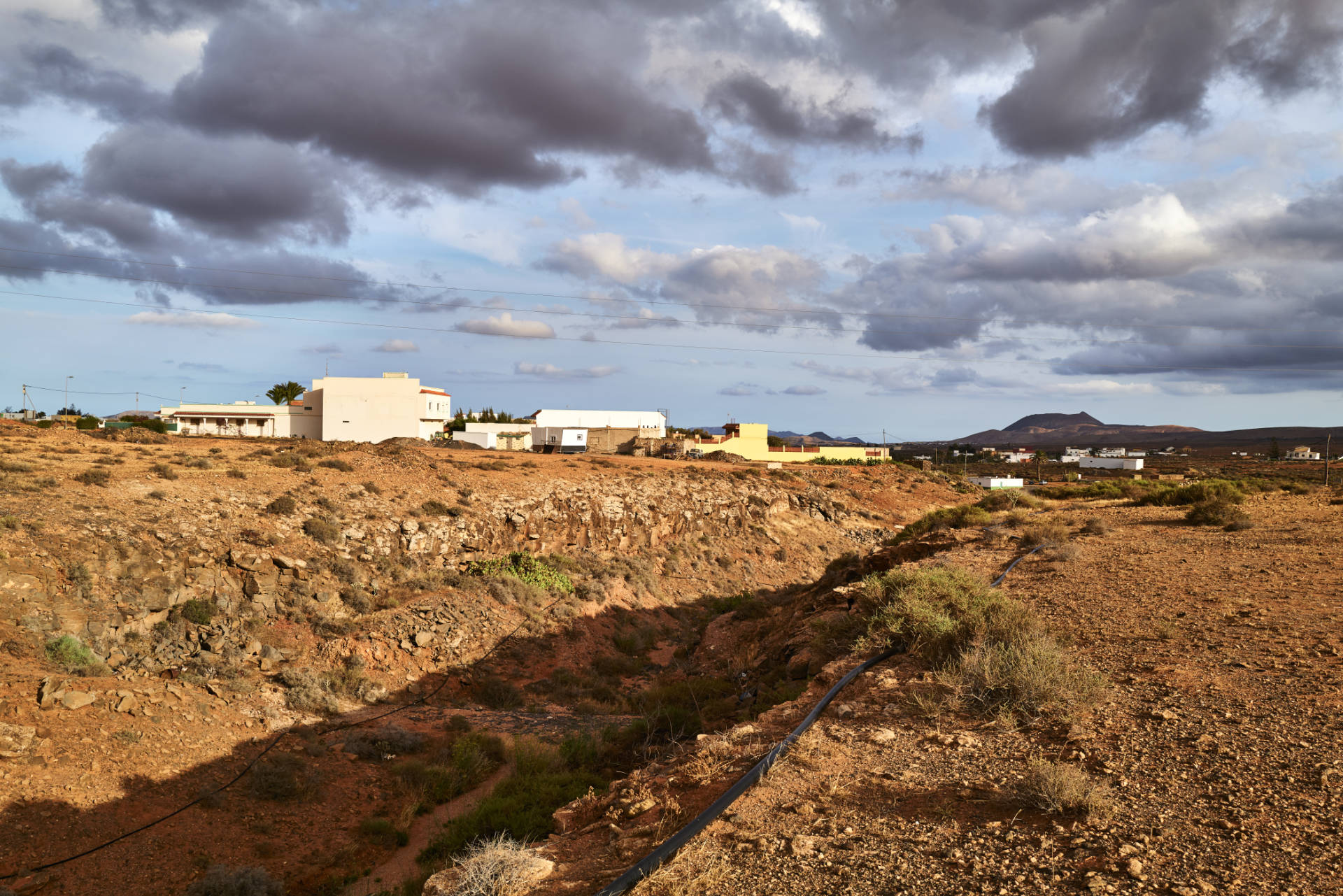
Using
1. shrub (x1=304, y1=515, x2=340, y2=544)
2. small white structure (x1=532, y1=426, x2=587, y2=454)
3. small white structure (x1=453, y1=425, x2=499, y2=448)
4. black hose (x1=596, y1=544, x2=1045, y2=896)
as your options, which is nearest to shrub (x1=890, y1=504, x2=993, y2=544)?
black hose (x1=596, y1=544, x2=1045, y2=896)

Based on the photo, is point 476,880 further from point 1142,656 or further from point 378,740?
point 378,740

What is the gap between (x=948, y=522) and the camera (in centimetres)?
2562

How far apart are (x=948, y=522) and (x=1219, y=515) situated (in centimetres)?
784

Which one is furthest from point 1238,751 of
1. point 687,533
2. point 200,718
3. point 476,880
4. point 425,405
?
point 425,405

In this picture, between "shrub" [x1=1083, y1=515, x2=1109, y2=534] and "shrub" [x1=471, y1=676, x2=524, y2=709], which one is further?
"shrub" [x1=1083, y1=515, x2=1109, y2=534]

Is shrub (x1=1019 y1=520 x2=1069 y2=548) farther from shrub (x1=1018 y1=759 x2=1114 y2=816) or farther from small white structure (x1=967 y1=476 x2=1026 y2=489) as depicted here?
small white structure (x1=967 y1=476 x2=1026 y2=489)

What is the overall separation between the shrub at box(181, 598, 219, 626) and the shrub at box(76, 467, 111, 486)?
6.66 m

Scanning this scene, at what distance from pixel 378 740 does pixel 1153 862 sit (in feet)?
42.2

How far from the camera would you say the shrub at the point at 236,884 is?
28.4 feet

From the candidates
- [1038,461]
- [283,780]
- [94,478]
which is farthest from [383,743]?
[1038,461]

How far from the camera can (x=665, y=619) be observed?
2627 cm

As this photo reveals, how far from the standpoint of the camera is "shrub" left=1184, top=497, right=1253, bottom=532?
18578 mm

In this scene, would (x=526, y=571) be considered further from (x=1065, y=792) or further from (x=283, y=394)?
(x=283, y=394)

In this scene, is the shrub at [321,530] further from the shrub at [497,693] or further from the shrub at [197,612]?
the shrub at [497,693]
